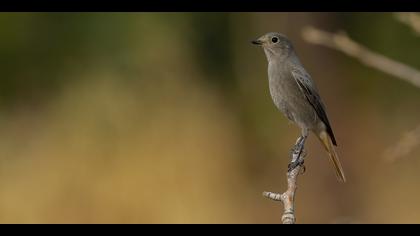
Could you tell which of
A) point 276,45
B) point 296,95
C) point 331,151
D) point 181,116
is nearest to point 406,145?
point 296,95

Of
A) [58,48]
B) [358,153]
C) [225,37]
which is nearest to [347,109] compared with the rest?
[358,153]

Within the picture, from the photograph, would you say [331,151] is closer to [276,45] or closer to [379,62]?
[276,45]

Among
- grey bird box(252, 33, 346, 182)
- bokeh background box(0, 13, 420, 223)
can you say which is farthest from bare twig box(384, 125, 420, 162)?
bokeh background box(0, 13, 420, 223)

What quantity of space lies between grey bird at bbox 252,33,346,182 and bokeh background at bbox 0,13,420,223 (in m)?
3.89

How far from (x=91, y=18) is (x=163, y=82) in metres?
1.41

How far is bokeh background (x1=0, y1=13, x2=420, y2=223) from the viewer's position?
9.93 metres

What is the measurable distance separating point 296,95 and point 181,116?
4.67 m

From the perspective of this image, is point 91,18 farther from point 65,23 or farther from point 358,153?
point 358,153

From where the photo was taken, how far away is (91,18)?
11148 mm

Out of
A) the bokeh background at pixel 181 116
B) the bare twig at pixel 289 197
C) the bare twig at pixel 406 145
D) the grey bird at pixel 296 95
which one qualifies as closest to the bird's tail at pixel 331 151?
the grey bird at pixel 296 95

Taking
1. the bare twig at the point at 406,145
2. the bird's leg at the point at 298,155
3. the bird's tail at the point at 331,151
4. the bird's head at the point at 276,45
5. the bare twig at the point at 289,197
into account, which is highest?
the bird's head at the point at 276,45

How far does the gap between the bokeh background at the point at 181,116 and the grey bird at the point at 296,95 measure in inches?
153

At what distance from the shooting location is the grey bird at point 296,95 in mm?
5668

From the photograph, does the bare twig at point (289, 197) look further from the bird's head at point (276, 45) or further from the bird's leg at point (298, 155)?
the bird's head at point (276, 45)
